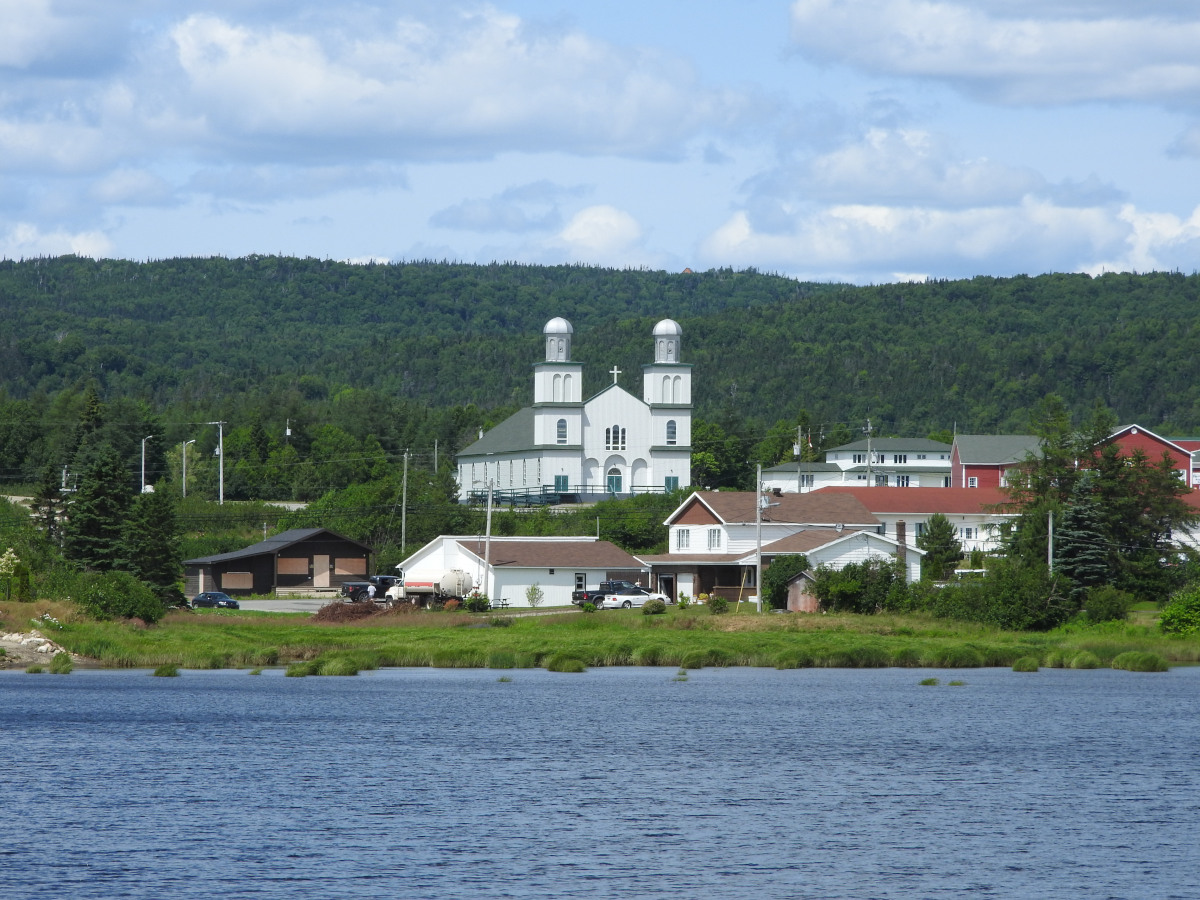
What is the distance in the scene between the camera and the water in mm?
24531

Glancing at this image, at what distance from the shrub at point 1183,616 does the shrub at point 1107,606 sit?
2.42 meters

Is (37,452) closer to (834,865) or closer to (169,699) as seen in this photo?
(169,699)

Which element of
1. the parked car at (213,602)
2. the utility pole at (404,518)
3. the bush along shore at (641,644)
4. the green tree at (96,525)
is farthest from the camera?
the utility pole at (404,518)

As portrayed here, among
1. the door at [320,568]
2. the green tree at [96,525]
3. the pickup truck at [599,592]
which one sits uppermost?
the green tree at [96,525]

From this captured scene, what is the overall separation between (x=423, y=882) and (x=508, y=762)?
11492 mm

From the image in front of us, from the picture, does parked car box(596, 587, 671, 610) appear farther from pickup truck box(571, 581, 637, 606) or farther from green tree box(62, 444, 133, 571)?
green tree box(62, 444, 133, 571)

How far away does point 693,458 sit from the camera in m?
133

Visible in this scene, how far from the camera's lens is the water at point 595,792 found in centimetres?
2453

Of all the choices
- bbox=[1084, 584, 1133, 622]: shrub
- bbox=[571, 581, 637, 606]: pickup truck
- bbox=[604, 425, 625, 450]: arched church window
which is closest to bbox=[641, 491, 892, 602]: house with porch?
bbox=[571, 581, 637, 606]: pickup truck

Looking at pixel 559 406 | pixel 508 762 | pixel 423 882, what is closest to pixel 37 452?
pixel 559 406

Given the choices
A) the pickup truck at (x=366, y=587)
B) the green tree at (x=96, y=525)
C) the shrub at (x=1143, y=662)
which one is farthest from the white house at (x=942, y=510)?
the green tree at (x=96, y=525)

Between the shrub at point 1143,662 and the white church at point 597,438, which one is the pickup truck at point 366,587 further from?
the shrub at point 1143,662

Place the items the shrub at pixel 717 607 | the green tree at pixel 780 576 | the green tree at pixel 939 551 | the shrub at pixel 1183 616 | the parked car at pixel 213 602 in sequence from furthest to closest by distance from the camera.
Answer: the parked car at pixel 213 602 → the green tree at pixel 939 551 → the green tree at pixel 780 576 → the shrub at pixel 717 607 → the shrub at pixel 1183 616

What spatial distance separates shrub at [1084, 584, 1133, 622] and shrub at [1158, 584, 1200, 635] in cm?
242
